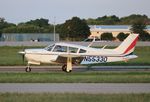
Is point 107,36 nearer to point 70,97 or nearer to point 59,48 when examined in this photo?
point 59,48

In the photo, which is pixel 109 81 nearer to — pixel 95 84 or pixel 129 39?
pixel 95 84

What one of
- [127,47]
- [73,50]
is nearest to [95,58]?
[73,50]

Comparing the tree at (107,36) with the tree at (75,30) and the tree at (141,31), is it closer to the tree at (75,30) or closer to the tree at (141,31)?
the tree at (75,30)

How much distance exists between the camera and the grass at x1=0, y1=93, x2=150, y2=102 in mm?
14078

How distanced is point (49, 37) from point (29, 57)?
3275 inches

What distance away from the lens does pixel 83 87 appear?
1833cm

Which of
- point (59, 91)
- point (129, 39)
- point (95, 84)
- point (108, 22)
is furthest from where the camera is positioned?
point (108, 22)

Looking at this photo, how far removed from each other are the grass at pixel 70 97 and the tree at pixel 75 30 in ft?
315

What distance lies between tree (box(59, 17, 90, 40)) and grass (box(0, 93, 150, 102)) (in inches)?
3776

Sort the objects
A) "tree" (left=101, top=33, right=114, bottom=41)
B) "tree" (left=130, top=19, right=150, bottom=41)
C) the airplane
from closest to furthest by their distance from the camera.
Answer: the airplane, "tree" (left=130, top=19, right=150, bottom=41), "tree" (left=101, top=33, right=114, bottom=41)

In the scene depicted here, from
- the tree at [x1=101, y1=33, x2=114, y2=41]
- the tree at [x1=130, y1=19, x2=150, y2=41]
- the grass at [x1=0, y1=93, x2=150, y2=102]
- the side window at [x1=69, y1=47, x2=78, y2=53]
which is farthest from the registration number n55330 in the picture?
the tree at [x1=101, y1=33, x2=114, y2=41]

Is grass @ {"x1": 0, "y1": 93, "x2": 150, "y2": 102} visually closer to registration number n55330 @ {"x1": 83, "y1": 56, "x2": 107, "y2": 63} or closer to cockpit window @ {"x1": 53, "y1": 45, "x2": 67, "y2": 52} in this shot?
cockpit window @ {"x1": 53, "y1": 45, "x2": 67, "y2": 52}

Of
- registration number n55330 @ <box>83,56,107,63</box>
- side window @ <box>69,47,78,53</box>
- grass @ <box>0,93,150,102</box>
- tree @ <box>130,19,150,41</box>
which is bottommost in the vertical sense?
tree @ <box>130,19,150,41</box>

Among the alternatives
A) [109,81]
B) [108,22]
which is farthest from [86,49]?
[108,22]
